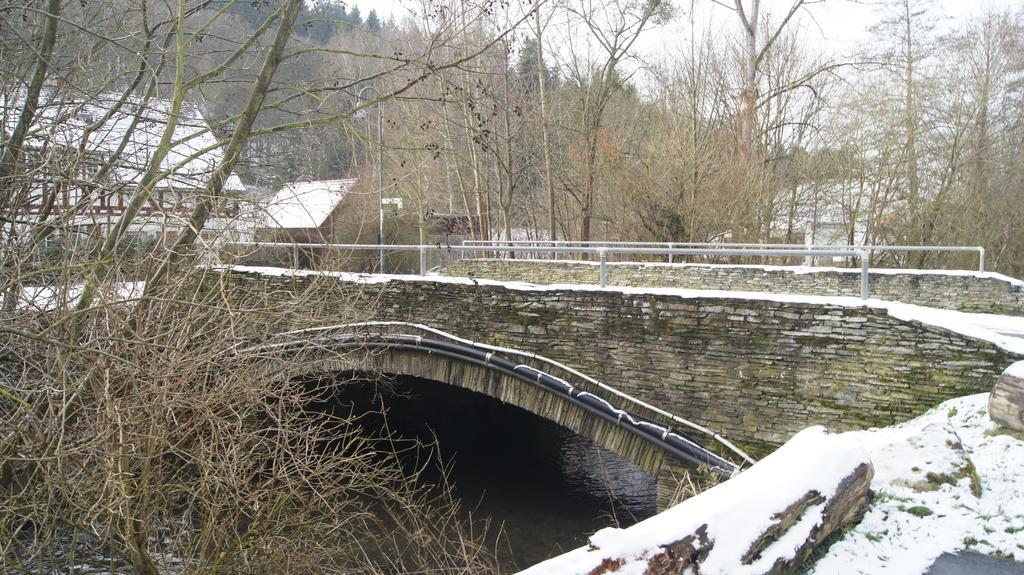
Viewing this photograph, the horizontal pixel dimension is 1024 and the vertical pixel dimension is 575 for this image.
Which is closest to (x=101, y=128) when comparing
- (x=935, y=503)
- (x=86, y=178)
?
(x=86, y=178)

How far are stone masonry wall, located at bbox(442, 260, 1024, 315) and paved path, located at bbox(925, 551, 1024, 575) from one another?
6.84m

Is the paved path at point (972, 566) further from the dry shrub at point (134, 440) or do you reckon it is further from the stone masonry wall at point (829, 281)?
the stone masonry wall at point (829, 281)

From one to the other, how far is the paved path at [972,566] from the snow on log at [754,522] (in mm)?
450

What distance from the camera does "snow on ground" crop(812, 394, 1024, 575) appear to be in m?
3.41

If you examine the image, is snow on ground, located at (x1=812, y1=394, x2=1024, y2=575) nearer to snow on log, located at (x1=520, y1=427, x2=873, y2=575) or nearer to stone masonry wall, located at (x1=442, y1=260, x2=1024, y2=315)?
snow on log, located at (x1=520, y1=427, x2=873, y2=575)

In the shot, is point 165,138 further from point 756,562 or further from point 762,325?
point 762,325

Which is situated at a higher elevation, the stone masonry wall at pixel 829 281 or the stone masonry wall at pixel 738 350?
the stone masonry wall at pixel 829 281

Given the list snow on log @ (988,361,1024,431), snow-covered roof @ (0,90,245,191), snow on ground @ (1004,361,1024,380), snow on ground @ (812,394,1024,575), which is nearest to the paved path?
snow on ground @ (812,394,1024,575)

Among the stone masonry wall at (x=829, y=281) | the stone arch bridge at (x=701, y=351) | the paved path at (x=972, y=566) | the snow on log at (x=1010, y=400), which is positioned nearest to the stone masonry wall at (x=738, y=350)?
the stone arch bridge at (x=701, y=351)

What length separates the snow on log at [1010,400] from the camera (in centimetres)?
462

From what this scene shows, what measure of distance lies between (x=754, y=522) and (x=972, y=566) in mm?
1168

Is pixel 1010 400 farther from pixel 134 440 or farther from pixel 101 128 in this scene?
pixel 101 128

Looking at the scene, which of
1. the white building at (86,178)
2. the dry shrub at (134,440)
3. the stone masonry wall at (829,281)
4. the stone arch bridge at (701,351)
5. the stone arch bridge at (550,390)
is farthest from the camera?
the stone masonry wall at (829,281)

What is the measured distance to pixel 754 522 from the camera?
3127 millimetres
